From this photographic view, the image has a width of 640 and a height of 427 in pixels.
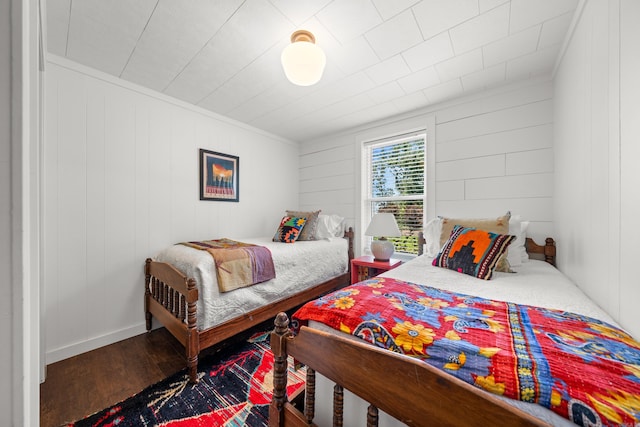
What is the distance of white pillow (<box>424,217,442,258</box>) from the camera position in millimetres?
2211

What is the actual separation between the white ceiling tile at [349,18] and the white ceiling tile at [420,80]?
2.37ft

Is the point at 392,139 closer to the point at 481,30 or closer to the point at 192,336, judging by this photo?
the point at 481,30

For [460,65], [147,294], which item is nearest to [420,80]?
[460,65]

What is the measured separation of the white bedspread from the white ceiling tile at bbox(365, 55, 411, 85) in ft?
5.77

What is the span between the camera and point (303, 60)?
1.48m

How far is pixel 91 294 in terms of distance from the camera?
6.61ft

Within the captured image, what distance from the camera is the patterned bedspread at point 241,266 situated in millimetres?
1793

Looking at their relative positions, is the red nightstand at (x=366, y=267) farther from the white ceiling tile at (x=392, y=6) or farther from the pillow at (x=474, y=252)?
the white ceiling tile at (x=392, y=6)

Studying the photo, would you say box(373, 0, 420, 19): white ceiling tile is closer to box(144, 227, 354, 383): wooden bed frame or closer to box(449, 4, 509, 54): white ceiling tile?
box(449, 4, 509, 54): white ceiling tile

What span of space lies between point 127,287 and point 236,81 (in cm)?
214

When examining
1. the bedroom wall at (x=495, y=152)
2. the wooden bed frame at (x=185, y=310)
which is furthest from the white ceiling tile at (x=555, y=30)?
the wooden bed frame at (x=185, y=310)

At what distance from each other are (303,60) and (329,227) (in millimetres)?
2060

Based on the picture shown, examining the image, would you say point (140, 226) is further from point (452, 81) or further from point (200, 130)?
point (452, 81)
